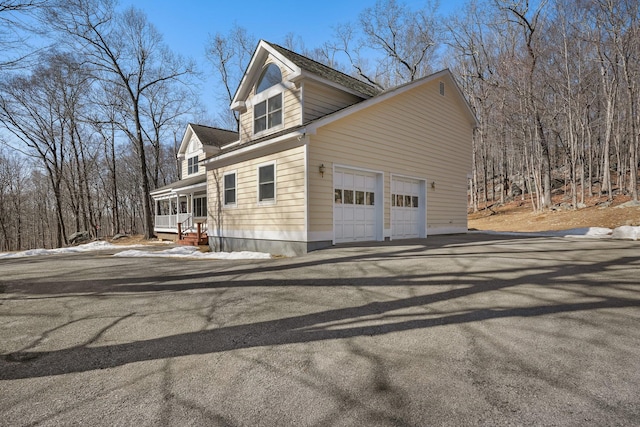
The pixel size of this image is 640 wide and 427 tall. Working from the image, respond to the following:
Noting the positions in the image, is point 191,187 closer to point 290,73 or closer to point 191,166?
point 191,166

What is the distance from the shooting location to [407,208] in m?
11.7

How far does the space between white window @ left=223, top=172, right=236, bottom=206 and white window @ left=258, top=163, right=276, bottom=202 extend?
1712mm

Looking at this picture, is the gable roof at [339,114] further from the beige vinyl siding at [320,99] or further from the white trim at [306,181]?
the beige vinyl siding at [320,99]

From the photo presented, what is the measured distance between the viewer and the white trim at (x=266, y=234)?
8.91m

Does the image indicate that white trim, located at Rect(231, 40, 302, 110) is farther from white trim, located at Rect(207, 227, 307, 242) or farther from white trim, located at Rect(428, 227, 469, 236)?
white trim, located at Rect(428, 227, 469, 236)

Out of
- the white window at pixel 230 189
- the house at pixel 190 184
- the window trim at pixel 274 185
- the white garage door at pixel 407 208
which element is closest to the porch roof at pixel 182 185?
the house at pixel 190 184

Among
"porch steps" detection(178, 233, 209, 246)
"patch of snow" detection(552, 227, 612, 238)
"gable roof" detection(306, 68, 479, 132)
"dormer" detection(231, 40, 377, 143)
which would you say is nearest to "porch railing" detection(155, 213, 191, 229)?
"porch steps" detection(178, 233, 209, 246)

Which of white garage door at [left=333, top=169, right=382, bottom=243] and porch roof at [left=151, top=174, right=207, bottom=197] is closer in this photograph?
white garage door at [left=333, top=169, right=382, bottom=243]

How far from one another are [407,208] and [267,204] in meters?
5.19

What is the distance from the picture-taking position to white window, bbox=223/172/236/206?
11.6m

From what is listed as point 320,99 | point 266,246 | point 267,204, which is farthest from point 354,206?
point 320,99

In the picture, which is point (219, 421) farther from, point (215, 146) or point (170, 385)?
point (215, 146)

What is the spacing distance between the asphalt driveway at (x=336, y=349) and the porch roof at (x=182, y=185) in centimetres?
1341

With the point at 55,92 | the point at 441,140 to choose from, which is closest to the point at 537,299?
the point at 441,140
